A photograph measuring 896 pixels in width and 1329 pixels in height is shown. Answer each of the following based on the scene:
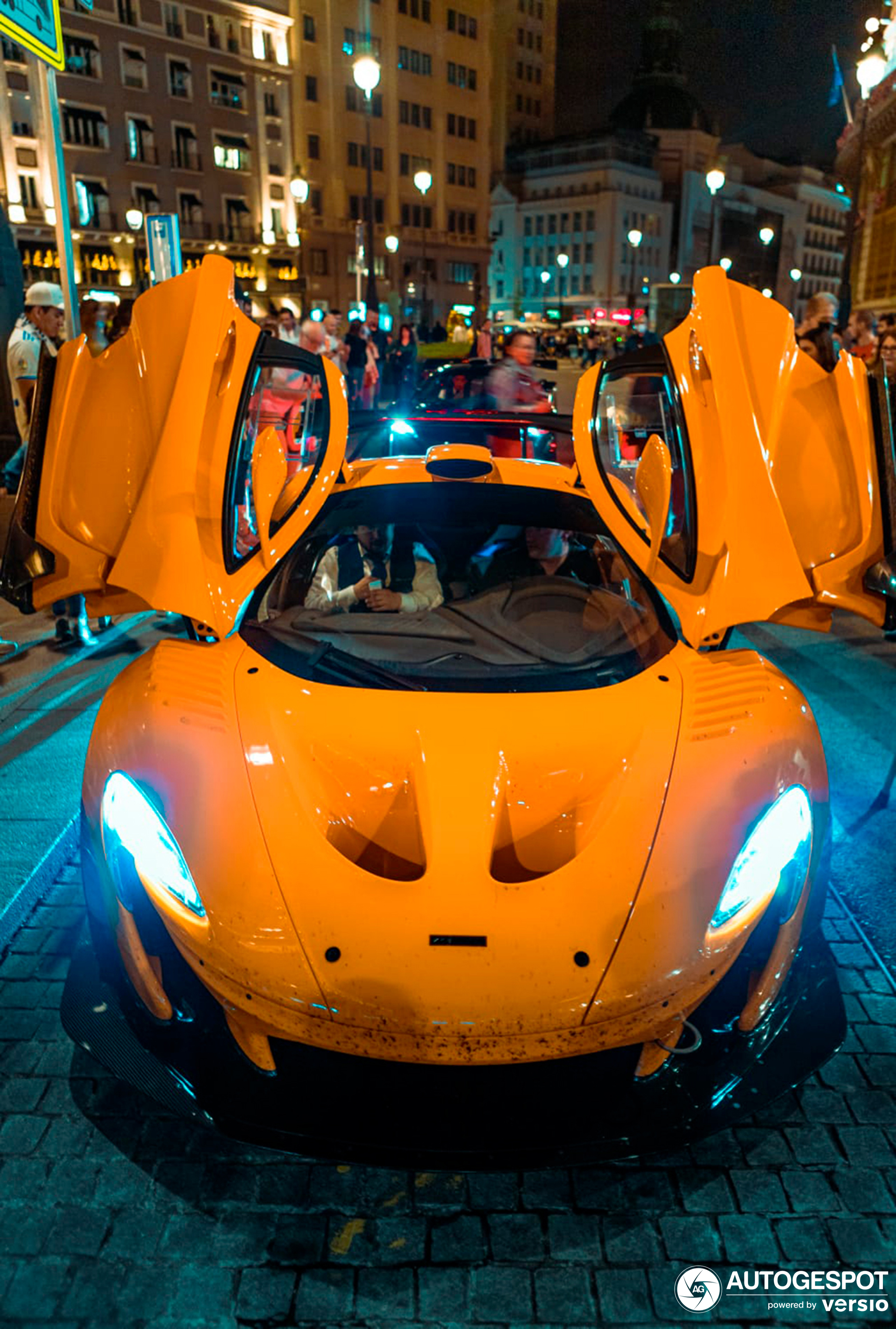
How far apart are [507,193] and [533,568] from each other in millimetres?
120481

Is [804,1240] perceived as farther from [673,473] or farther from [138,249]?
[138,249]

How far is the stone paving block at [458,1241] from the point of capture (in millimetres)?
2119

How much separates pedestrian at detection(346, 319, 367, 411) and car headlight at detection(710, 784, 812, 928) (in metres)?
13.4

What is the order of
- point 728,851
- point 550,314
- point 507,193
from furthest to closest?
point 507,193 → point 550,314 → point 728,851

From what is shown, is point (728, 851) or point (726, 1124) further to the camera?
point (728, 851)

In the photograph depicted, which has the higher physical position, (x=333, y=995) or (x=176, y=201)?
(x=176, y=201)

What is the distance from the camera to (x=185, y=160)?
176 ft

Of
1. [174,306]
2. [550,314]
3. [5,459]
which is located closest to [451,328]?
[5,459]

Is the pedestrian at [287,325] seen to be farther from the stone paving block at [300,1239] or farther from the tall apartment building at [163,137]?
the tall apartment building at [163,137]

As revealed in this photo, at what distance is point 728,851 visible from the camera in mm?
2289

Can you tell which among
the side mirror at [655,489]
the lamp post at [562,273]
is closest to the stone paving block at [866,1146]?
the side mirror at [655,489]

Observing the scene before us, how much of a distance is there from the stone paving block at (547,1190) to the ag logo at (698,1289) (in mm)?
300

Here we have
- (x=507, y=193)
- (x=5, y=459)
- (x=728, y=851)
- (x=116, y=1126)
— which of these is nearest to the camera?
(x=728, y=851)

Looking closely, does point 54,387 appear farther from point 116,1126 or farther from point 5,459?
point 5,459
